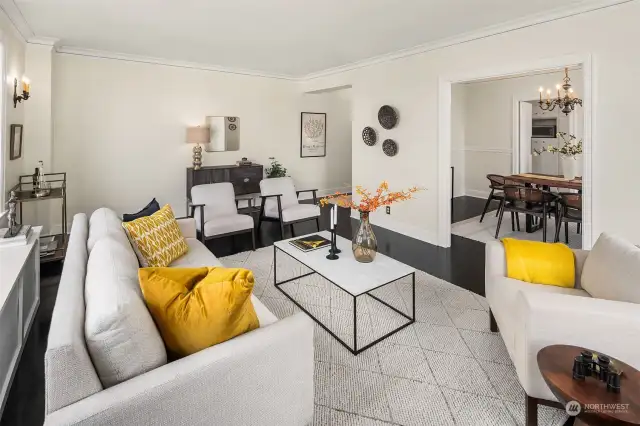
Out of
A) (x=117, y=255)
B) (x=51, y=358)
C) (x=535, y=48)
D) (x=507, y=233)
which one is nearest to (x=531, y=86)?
(x=507, y=233)

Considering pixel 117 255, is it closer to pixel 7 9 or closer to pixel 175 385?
pixel 175 385

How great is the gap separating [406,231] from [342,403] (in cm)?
350

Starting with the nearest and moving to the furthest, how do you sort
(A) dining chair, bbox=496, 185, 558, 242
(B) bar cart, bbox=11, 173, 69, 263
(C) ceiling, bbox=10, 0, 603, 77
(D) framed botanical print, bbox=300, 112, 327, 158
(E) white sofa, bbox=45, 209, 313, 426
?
(E) white sofa, bbox=45, 209, 313, 426 → (C) ceiling, bbox=10, 0, 603, 77 → (B) bar cart, bbox=11, 173, 69, 263 → (A) dining chair, bbox=496, 185, 558, 242 → (D) framed botanical print, bbox=300, 112, 327, 158

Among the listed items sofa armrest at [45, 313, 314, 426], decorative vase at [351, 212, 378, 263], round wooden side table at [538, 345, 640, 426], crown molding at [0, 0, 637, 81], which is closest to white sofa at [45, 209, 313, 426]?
sofa armrest at [45, 313, 314, 426]

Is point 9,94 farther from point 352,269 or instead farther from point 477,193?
point 477,193

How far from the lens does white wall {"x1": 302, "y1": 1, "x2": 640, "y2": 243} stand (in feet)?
9.91

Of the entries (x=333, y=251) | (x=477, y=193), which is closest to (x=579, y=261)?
(x=333, y=251)

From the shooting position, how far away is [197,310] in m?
1.38

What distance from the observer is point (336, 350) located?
2.37 metres

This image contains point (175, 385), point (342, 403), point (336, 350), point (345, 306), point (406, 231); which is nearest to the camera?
point (175, 385)

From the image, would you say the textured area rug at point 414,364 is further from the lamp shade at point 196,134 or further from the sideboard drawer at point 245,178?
the lamp shade at point 196,134

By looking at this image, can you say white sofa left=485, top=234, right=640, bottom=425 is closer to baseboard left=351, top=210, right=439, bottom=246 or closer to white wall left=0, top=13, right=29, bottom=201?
baseboard left=351, top=210, right=439, bottom=246

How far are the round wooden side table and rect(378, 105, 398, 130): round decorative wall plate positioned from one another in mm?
3991

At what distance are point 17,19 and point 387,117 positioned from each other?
13.9 feet
